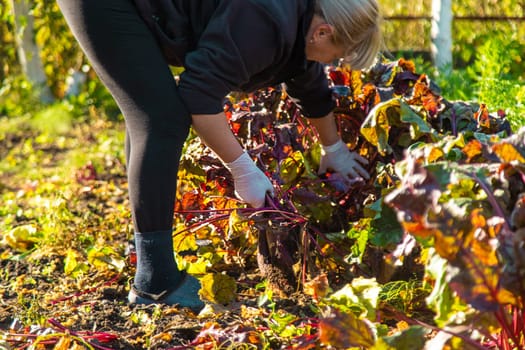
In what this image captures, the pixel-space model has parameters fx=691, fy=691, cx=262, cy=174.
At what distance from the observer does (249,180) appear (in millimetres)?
2100

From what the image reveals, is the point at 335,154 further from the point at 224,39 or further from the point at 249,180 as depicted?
the point at 224,39

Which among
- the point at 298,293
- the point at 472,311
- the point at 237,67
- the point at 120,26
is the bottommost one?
the point at 298,293

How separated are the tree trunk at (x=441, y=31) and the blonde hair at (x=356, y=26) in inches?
103

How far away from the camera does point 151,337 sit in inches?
75.5

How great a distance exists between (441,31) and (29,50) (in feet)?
12.2

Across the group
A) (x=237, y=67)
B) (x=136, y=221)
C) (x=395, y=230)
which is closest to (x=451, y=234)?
(x=395, y=230)

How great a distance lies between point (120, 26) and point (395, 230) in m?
1.00

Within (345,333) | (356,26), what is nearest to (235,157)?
(356,26)

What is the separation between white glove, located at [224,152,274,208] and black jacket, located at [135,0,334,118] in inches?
7.4

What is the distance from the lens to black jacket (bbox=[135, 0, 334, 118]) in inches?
76.9

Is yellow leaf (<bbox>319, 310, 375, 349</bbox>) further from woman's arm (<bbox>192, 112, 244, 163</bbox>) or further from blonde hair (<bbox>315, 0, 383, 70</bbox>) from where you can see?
blonde hair (<bbox>315, 0, 383, 70</bbox>)

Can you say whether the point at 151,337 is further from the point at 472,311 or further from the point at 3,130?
the point at 3,130

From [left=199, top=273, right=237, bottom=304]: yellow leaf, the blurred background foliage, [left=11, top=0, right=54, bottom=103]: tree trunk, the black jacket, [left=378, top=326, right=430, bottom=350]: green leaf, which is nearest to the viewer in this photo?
[left=378, top=326, right=430, bottom=350]: green leaf

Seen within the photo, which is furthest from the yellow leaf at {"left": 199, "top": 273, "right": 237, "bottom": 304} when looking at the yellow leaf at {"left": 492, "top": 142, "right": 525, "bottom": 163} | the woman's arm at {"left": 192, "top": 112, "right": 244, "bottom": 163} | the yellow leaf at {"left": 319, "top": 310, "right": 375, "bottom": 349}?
the yellow leaf at {"left": 492, "top": 142, "right": 525, "bottom": 163}
